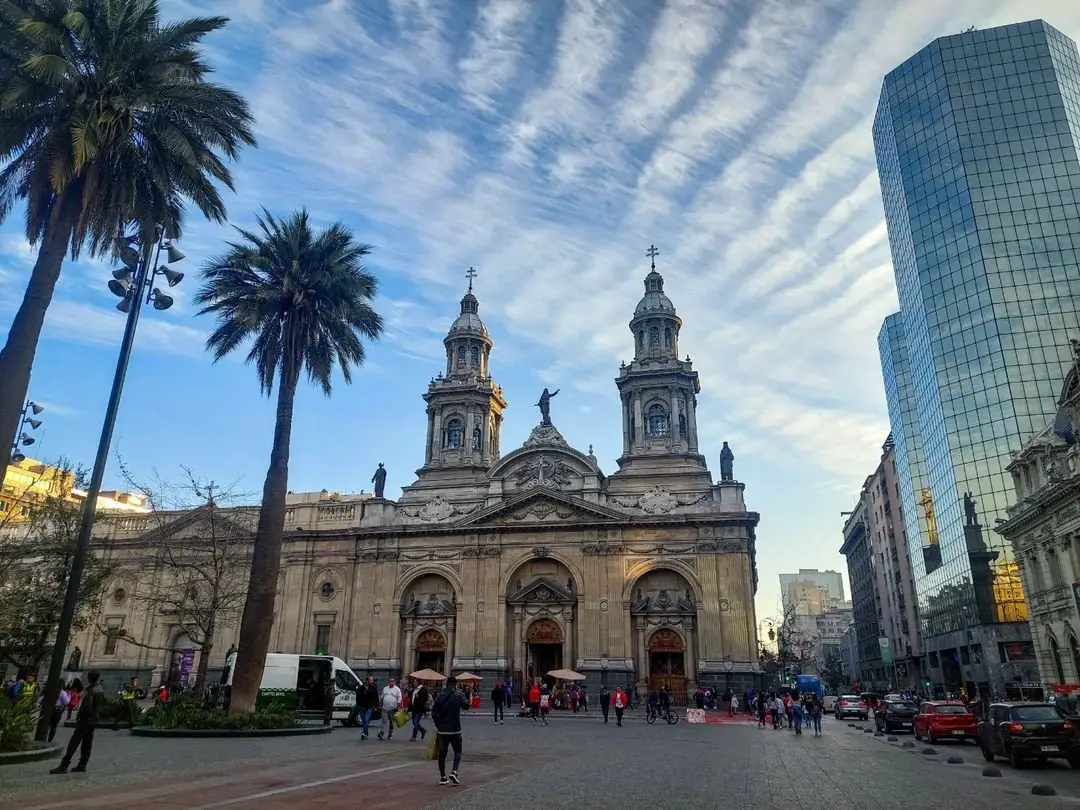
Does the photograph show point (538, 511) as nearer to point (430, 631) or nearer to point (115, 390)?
point (430, 631)

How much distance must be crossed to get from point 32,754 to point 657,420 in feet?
149

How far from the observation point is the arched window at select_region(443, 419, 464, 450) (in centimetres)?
5744

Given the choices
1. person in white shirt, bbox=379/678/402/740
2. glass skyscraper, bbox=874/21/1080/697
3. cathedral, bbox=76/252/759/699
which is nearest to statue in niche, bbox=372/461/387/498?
cathedral, bbox=76/252/759/699

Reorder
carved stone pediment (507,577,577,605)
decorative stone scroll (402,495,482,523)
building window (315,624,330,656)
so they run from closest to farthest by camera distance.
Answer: carved stone pediment (507,577,577,605) → building window (315,624,330,656) → decorative stone scroll (402,495,482,523)

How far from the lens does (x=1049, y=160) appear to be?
63781mm

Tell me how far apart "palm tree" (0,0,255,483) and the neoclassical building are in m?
35.5

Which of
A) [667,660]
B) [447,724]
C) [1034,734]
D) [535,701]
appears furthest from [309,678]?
[667,660]

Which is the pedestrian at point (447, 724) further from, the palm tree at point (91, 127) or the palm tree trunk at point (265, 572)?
the palm tree trunk at point (265, 572)

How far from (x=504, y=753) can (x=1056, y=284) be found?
63884 millimetres

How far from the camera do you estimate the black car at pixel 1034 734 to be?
15602 mm

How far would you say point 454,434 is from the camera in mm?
57844

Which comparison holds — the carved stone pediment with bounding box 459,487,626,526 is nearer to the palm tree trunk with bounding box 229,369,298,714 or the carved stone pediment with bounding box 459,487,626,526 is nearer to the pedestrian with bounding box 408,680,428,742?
the palm tree trunk with bounding box 229,369,298,714

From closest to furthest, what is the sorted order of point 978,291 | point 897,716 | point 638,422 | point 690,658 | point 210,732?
point 210,732, point 897,716, point 690,658, point 638,422, point 978,291

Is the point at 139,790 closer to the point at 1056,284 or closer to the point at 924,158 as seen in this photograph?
the point at 1056,284
